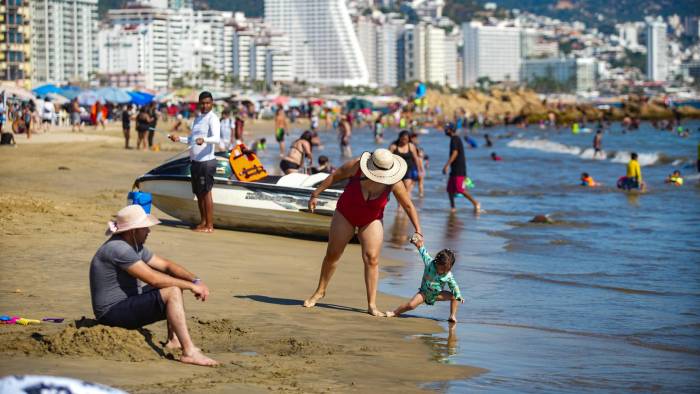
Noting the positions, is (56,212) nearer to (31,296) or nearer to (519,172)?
(31,296)

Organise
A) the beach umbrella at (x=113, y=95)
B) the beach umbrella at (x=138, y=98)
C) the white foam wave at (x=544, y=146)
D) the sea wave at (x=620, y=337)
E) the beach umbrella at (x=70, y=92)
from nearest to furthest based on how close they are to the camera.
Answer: the sea wave at (x=620, y=337)
the white foam wave at (x=544, y=146)
the beach umbrella at (x=113, y=95)
the beach umbrella at (x=138, y=98)
the beach umbrella at (x=70, y=92)

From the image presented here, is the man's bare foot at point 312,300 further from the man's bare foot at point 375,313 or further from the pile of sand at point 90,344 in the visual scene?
the pile of sand at point 90,344

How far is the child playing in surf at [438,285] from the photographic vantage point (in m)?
8.22

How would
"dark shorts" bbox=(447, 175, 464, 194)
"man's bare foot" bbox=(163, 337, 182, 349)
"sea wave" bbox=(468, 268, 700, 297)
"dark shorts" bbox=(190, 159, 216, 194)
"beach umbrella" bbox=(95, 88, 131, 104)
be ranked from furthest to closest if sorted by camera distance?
"beach umbrella" bbox=(95, 88, 131, 104)
"dark shorts" bbox=(447, 175, 464, 194)
"dark shorts" bbox=(190, 159, 216, 194)
"sea wave" bbox=(468, 268, 700, 297)
"man's bare foot" bbox=(163, 337, 182, 349)

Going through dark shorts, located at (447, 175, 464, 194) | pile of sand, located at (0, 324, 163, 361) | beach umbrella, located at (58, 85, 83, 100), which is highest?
beach umbrella, located at (58, 85, 83, 100)

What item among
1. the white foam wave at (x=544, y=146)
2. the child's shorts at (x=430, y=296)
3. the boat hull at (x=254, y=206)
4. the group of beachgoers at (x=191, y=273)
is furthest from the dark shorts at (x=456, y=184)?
the white foam wave at (x=544, y=146)

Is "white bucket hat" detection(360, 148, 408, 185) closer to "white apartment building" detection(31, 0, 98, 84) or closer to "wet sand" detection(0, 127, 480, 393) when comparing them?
"wet sand" detection(0, 127, 480, 393)

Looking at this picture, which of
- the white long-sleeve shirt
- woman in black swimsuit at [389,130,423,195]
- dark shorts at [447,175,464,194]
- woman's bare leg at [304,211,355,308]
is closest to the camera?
woman's bare leg at [304,211,355,308]

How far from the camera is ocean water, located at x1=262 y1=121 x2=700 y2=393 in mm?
6832

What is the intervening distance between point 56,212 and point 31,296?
4900 millimetres

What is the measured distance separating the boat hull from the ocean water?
3.27ft

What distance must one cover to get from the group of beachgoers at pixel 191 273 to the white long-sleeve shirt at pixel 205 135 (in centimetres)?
1

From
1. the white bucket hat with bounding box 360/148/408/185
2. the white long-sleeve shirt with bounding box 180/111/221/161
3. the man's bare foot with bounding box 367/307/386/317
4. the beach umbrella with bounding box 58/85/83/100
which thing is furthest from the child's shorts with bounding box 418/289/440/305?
the beach umbrella with bounding box 58/85/83/100

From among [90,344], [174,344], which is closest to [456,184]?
[174,344]
